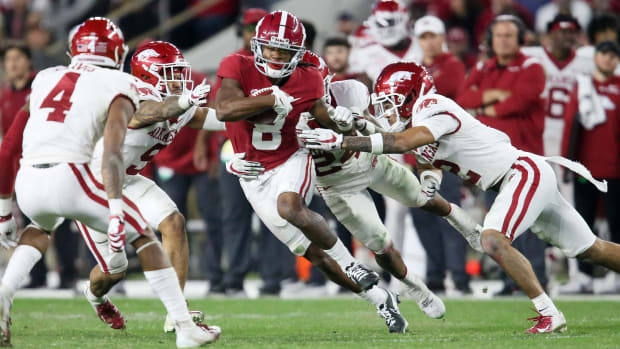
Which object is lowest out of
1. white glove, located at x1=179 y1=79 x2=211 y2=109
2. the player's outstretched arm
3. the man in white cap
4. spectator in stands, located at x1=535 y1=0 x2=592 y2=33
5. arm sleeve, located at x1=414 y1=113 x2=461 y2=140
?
the man in white cap

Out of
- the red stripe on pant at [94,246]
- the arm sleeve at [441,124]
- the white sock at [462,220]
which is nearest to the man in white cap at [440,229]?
the white sock at [462,220]

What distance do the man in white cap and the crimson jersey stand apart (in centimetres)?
291

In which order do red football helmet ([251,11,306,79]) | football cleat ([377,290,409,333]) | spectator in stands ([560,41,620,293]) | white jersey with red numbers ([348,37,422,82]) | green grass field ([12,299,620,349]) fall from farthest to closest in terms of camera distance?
white jersey with red numbers ([348,37,422,82]) < spectator in stands ([560,41,620,293]) < football cleat ([377,290,409,333]) < red football helmet ([251,11,306,79]) < green grass field ([12,299,620,349])

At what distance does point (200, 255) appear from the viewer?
39.5 feet

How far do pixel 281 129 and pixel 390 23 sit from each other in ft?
11.0

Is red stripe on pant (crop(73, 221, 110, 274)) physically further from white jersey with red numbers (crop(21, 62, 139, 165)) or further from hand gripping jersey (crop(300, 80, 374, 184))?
hand gripping jersey (crop(300, 80, 374, 184))

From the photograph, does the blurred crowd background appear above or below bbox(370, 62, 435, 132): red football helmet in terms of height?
below

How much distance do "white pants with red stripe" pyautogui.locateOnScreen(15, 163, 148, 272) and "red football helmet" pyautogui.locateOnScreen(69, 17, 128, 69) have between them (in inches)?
28.4

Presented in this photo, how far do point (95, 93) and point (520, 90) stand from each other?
4.46 meters

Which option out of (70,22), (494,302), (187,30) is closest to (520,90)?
(494,302)

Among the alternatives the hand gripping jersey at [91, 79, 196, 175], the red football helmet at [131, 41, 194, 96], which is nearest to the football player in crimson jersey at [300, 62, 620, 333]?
the hand gripping jersey at [91, 79, 196, 175]

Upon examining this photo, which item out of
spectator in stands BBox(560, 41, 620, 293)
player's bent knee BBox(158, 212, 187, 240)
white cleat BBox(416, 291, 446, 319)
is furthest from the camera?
A: spectator in stands BBox(560, 41, 620, 293)

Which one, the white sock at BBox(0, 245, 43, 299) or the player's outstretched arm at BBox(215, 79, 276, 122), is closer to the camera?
the white sock at BBox(0, 245, 43, 299)

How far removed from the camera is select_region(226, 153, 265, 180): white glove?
6.32 m
